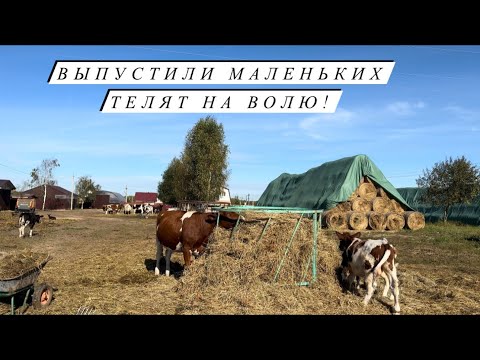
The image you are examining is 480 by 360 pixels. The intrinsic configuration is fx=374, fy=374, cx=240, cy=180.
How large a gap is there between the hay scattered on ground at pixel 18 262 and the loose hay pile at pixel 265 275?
3128 millimetres

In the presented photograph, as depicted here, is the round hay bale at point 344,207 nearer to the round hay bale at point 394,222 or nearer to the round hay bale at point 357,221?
the round hay bale at point 357,221

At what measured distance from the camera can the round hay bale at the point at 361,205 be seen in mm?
25891

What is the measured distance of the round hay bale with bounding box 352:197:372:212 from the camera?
2589 centimetres

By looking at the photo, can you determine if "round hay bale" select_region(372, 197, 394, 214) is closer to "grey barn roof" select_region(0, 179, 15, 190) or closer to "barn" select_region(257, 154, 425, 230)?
"barn" select_region(257, 154, 425, 230)

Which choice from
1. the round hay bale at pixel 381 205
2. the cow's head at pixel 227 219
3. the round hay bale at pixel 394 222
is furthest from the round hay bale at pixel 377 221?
the cow's head at pixel 227 219

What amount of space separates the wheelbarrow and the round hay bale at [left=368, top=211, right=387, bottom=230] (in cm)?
2103

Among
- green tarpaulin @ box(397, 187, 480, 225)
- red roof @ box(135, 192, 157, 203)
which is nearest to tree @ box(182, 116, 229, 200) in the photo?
green tarpaulin @ box(397, 187, 480, 225)

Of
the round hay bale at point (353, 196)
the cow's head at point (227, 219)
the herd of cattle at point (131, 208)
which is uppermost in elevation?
the round hay bale at point (353, 196)
